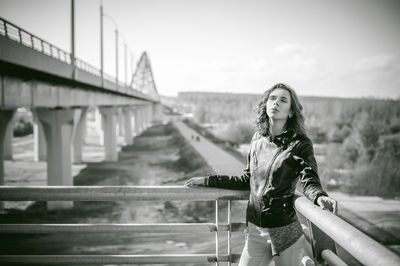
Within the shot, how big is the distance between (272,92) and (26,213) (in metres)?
16.1

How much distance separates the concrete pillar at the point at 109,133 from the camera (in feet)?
122

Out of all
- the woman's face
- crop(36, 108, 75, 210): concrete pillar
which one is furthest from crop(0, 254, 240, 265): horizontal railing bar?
crop(36, 108, 75, 210): concrete pillar

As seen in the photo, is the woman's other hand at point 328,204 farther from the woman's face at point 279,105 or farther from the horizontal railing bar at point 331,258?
the woman's face at point 279,105

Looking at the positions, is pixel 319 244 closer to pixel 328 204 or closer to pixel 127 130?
pixel 328 204

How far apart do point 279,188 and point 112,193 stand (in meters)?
1.25

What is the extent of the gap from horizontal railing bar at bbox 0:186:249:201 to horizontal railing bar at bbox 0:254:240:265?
43 cm

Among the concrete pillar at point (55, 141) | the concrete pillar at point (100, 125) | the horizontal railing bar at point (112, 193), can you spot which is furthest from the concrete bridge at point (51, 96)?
A: the concrete pillar at point (100, 125)

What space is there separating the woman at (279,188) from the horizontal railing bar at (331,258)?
0.98 feet

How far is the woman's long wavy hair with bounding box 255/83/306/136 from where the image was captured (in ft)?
8.62

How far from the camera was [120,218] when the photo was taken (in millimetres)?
15508

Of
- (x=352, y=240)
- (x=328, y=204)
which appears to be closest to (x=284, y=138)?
(x=328, y=204)

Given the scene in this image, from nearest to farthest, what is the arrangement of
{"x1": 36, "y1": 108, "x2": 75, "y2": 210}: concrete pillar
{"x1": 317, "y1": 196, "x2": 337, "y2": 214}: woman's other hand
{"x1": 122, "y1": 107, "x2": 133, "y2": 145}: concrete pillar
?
{"x1": 317, "y1": 196, "x2": 337, "y2": 214}: woman's other hand → {"x1": 36, "y1": 108, "x2": 75, "y2": 210}: concrete pillar → {"x1": 122, "y1": 107, "x2": 133, "y2": 145}: concrete pillar

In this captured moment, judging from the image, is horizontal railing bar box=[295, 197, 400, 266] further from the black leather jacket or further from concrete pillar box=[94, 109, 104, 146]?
concrete pillar box=[94, 109, 104, 146]

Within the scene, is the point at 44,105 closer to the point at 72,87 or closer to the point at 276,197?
the point at 72,87
